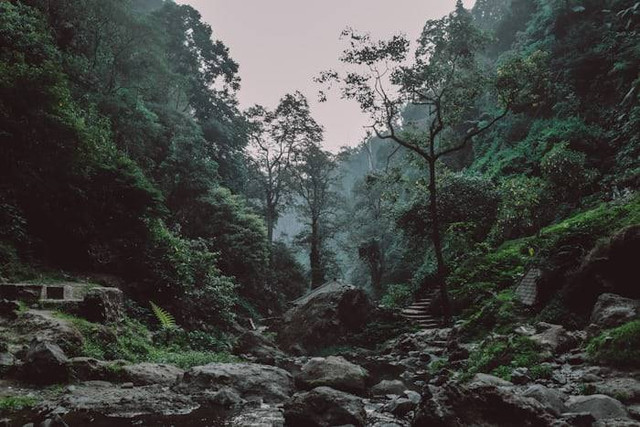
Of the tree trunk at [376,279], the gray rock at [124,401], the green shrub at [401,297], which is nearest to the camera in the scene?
the gray rock at [124,401]

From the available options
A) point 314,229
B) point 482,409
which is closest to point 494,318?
point 482,409

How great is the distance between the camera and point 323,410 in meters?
5.63

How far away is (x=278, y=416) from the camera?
6102mm

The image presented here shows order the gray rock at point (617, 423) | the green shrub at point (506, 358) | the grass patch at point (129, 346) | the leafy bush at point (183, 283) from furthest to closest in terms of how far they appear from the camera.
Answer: the leafy bush at point (183, 283) → the grass patch at point (129, 346) → the green shrub at point (506, 358) → the gray rock at point (617, 423)

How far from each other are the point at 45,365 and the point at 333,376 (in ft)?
15.9

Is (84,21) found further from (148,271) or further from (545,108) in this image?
(545,108)

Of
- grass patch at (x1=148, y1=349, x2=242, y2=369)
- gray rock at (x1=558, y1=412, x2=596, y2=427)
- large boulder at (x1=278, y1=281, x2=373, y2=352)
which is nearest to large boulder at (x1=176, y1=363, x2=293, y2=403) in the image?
grass patch at (x1=148, y1=349, x2=242, y2=369)

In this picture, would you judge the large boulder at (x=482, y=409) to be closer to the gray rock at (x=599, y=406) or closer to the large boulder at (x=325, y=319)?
the gray rock at (x=599, y=406)

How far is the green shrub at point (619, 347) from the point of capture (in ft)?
19.1

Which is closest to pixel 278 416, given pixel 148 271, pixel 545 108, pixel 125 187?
pixel 148 271

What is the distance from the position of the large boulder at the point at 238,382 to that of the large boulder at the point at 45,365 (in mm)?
1784

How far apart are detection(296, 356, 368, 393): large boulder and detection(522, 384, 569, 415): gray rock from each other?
133 inches

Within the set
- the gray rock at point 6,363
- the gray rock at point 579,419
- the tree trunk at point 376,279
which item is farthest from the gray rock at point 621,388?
the tree trunk at point 376,279

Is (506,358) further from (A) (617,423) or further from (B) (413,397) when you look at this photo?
(A) (617,423)
